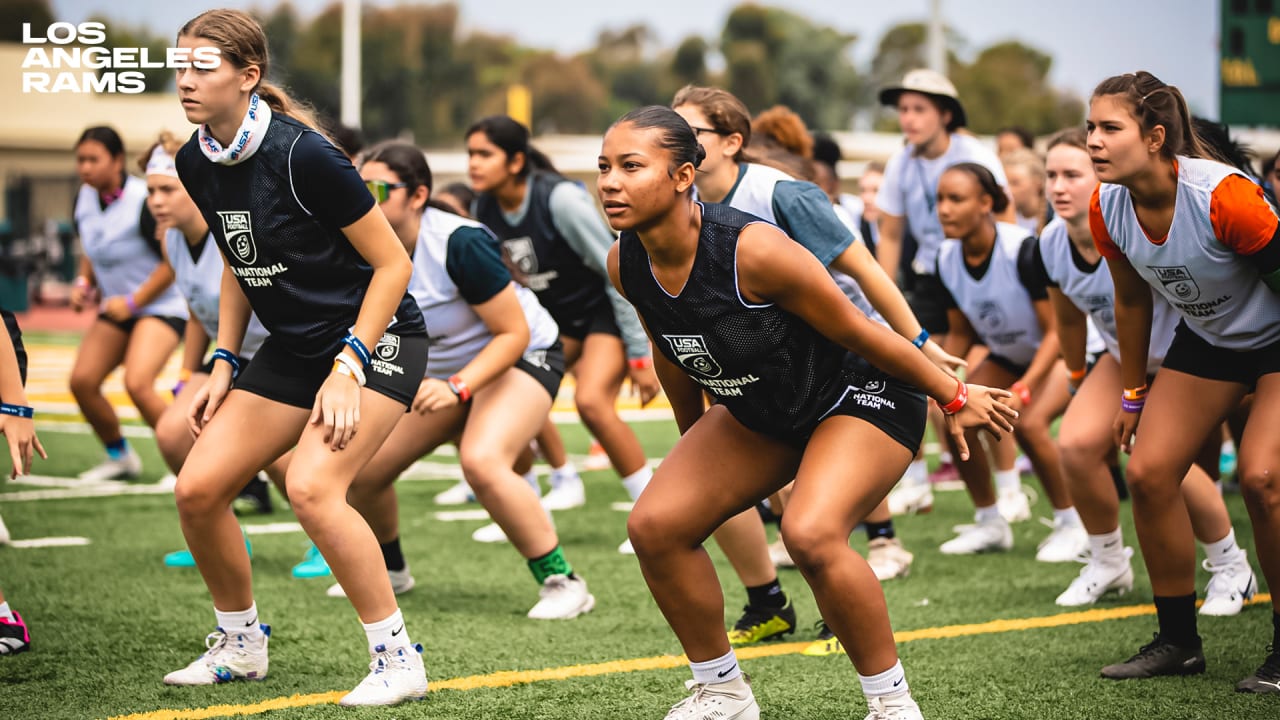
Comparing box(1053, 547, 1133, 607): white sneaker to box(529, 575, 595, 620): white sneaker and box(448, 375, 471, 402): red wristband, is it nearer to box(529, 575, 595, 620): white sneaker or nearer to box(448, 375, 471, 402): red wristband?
box(529, 575, 595, 620): white sneaker

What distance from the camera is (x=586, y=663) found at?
5148mm

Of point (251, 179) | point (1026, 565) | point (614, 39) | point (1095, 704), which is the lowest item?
point (614, 39)

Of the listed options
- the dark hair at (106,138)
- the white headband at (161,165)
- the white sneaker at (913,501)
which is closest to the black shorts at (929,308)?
the white sneaker at (913,501)

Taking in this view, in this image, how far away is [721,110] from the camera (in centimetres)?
547

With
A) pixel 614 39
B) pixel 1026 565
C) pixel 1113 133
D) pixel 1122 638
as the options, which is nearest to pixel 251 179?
pixel 1113 133

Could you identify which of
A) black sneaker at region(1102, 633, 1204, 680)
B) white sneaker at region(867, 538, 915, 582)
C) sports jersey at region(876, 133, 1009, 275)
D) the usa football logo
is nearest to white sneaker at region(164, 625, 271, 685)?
the usa football logo

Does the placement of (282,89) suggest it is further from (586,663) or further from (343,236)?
(586,663)

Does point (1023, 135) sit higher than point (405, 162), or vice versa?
point (405, 162)

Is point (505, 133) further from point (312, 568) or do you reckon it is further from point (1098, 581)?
point (1098, 581)

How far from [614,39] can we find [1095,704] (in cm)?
8604

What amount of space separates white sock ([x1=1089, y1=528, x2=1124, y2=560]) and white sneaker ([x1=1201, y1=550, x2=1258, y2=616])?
35 cm

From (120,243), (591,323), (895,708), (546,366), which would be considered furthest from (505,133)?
(895,708)

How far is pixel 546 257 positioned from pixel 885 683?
420cm

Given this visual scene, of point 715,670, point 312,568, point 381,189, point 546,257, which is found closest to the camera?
point 715,670
